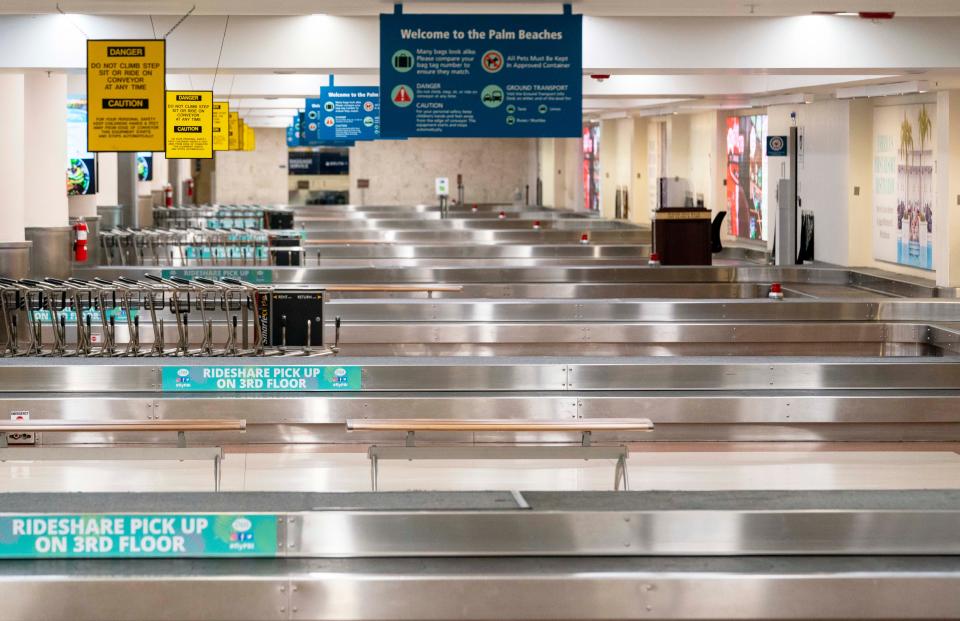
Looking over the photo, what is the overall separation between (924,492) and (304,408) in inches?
198

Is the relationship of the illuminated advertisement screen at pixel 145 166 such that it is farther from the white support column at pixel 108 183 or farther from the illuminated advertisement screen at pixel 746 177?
the illuminated advertisement screen at pixel 746 177

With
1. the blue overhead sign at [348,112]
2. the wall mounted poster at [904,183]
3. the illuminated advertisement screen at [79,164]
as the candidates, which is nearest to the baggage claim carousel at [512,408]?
the wall mounted poster at [904,183]

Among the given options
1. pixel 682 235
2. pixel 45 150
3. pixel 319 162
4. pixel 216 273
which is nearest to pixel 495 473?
pixel 216 273

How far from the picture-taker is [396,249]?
21203 millimetres

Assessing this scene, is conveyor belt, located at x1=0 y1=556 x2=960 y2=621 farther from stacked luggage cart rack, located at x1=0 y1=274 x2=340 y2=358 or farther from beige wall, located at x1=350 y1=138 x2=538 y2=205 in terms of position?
beige wall, located at x1=350 y1=138 x2=538 y2=205

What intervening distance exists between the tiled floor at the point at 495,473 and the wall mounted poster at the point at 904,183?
841cm

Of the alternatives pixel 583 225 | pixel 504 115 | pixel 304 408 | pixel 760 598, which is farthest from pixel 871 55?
pixel 583 225

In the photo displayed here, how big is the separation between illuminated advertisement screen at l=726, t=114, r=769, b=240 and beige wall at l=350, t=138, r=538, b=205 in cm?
1798

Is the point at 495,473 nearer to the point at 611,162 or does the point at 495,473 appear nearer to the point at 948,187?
the point at 948,187

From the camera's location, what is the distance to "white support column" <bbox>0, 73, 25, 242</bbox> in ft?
45.3

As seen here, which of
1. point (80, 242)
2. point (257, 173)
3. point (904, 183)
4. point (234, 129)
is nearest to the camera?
point (80, 242)

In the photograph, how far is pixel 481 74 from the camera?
380 inches

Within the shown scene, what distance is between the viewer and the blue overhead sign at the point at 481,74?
31.5 ft

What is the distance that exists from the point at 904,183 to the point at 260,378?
36.7 ft
